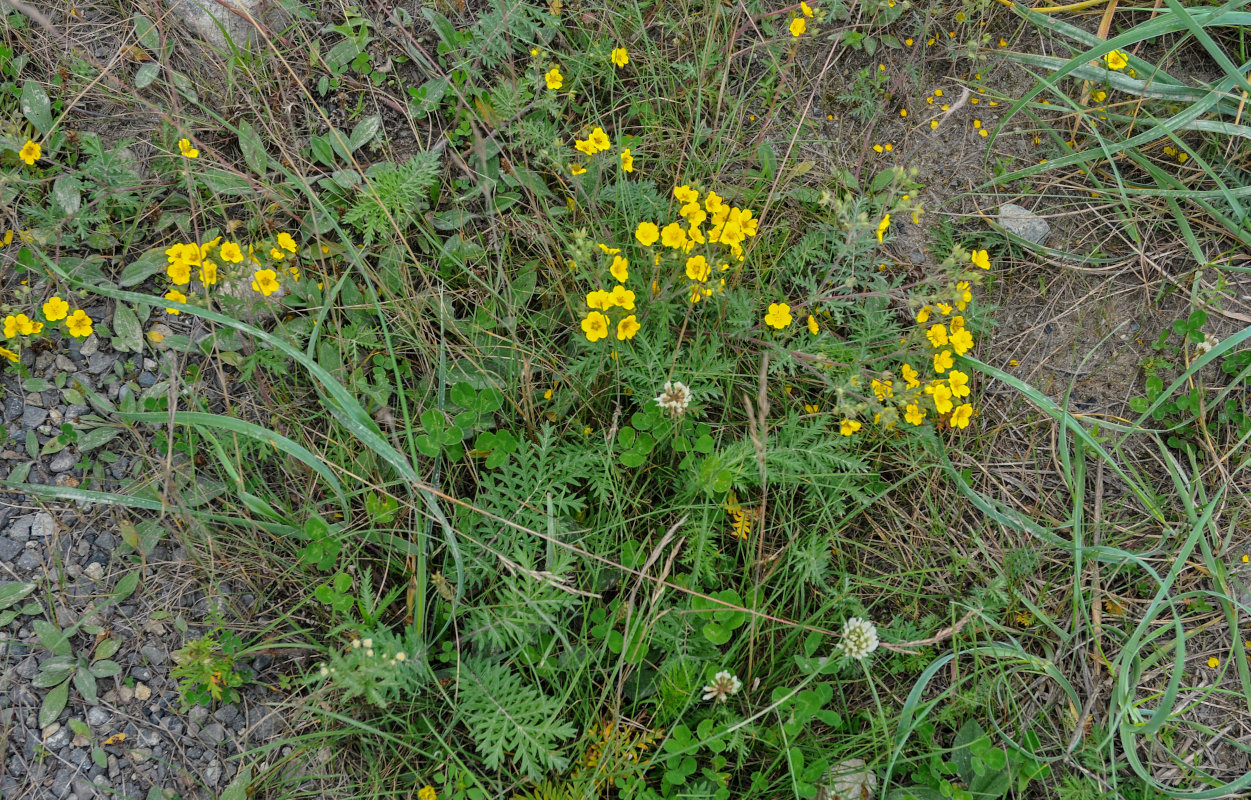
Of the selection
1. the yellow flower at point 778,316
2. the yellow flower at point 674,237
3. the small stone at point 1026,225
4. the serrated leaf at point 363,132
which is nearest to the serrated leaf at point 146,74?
the serrated leaf at point 363,132

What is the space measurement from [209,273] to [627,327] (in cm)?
128

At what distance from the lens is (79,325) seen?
2.35 m

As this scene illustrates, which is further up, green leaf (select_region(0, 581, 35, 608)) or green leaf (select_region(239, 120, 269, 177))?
green leaf (select_region(239, 120, 269, 177))

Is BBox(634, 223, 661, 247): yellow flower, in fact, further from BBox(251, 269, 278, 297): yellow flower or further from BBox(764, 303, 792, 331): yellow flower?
BBox(251, 269, 278, 297): yellow flower

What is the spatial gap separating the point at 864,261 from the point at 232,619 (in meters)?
2.42

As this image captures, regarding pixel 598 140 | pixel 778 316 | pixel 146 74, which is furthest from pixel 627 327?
pixel 146 74

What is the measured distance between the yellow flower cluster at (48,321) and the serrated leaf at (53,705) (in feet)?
3.35

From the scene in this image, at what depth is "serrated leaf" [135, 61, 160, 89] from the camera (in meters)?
2.67

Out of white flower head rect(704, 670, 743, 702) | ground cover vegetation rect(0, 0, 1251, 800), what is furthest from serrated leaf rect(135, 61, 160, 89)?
white flower head rect(704, 670, 743, 702)

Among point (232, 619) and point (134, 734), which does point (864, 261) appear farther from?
point (134, 734)

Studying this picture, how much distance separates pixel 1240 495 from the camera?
8.72 feet

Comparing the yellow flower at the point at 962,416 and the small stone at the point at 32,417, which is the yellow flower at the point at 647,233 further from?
the small stone at the point at 32,417

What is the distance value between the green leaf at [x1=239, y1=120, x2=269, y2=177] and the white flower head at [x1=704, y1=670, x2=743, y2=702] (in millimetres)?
2288

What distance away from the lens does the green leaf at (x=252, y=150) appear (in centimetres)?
265
